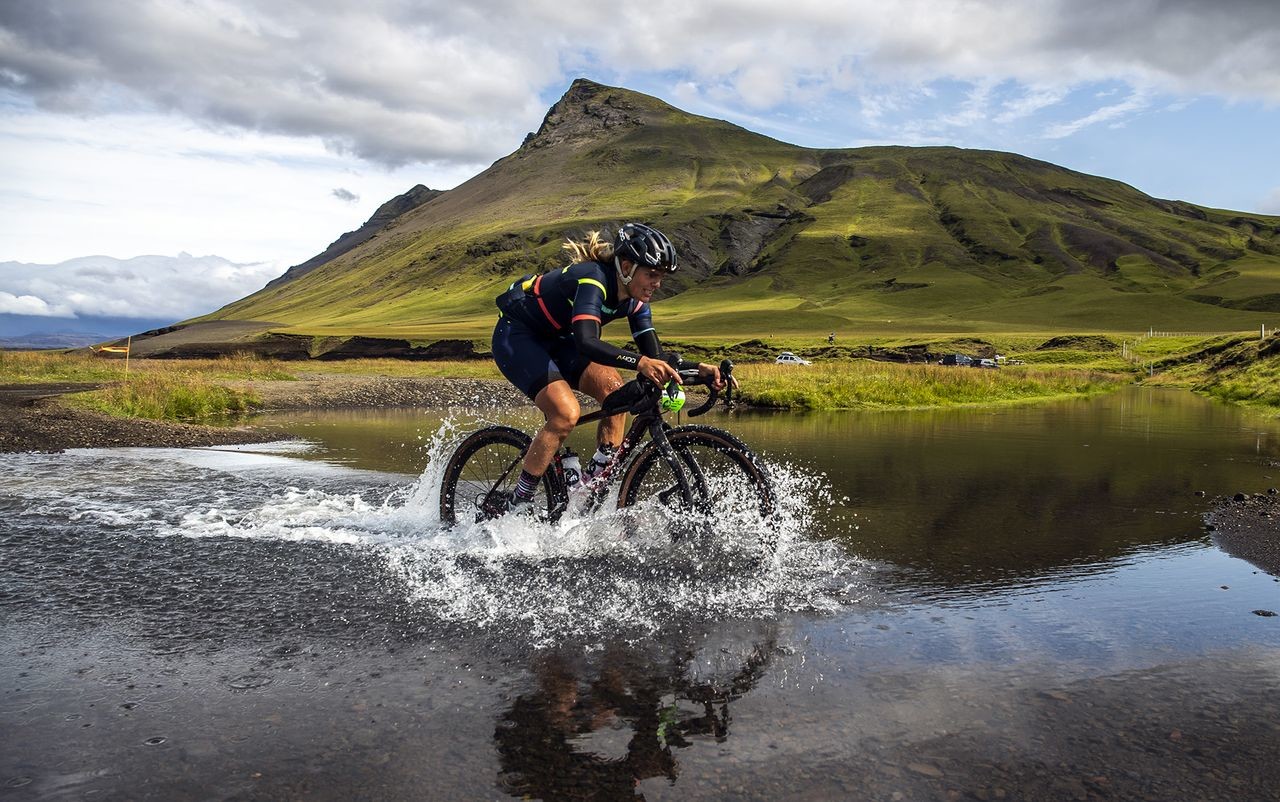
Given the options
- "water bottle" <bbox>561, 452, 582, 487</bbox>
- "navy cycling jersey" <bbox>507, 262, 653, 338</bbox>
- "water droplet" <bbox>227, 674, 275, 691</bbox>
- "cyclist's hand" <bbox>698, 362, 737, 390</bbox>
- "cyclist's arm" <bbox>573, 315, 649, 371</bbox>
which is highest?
"navy cycling jersey" <bbox>507, 262, 653, 338</bbox>

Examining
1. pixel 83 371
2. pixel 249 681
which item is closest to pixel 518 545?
pixel 249 681

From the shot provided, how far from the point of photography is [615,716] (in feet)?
14.3

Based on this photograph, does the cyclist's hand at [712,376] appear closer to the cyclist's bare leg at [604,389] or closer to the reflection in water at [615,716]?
the cyclist's bare leg at [604,389]

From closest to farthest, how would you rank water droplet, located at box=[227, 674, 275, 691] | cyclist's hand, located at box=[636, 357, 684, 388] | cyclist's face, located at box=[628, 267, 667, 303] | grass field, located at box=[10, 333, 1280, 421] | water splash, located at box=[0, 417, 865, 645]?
1. water droplet, located at box=[227, 674, 275, 691]
2. water splash, located at box=[0, 417, 865, 645]
3. cyclist's hand, located at box=[636, 357, 684, 388]
4. cyclist's face, located at box=[628, 267, 667, 303]
5. grass field, located at box=[10, 333, 1280, 421]

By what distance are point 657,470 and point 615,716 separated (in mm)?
3781

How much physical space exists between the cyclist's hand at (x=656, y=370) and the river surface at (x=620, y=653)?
1333 mm

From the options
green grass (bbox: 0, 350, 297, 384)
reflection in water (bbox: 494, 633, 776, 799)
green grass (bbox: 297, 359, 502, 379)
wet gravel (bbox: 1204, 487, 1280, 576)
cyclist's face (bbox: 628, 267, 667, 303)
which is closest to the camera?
reflection in water (bbox: 494, 633, 776, 799)

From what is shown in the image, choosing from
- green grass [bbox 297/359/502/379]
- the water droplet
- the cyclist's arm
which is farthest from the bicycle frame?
green grass [bbox 297/359/502/379]

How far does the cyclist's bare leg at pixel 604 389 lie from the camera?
26.8 ft

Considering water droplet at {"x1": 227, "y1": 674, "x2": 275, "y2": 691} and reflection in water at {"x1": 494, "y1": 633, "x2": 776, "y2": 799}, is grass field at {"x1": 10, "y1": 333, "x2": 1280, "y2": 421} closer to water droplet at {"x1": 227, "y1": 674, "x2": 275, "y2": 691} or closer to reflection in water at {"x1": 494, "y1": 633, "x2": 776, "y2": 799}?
water droplet at {"x1": 227, "y1": 674, "x2": 275, "y2": 691}

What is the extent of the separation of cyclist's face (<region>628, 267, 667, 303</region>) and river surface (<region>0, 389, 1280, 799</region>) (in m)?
1.96

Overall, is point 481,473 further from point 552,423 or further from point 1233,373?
point 1233,373

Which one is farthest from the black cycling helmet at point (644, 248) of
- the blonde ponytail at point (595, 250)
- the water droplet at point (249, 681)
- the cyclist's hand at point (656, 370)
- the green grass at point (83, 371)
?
the green grass at point (83, 371)

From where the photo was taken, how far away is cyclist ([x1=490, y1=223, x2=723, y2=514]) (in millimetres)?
7422
